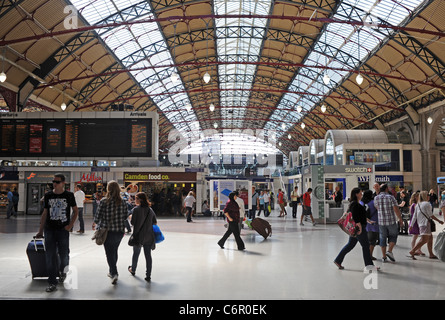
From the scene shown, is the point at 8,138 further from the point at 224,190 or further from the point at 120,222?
the point at 224,190

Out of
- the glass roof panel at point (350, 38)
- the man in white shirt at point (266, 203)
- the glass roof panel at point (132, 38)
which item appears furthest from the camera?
the man in white shirt at point (266, 203)

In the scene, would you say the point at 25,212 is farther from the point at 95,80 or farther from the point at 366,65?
the point at 366,65

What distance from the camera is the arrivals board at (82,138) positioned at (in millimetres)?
12312

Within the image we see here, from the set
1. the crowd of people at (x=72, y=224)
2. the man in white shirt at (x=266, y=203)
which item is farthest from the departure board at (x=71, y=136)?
the man in white shirt at (x=266, y=203)

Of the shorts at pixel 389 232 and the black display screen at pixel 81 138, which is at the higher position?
the black display screen at pixel 81 138

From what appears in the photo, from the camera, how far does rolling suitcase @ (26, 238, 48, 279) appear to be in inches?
252

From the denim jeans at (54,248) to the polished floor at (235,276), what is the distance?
277 mm

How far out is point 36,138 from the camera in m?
12.4

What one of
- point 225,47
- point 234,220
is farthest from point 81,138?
point 225,47

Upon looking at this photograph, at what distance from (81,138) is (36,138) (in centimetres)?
138

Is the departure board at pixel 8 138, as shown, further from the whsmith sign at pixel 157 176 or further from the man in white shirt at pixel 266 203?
the man in white shirt at pixel 266 203

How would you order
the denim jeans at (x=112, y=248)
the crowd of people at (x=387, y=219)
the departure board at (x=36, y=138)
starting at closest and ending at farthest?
the denim jeans at (x=112, y=248) < the crowd of people at (x=387, y=219) < the departure board at (x=36, y=138)

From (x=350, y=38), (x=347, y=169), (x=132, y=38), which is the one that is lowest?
(x=347, y=169)
